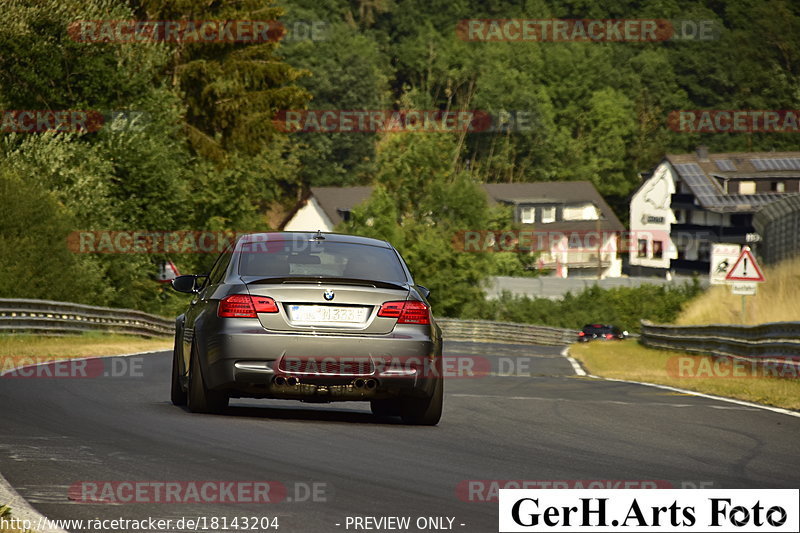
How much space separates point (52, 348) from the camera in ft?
84.3

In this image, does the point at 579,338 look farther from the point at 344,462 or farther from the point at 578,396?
the point at 344,462

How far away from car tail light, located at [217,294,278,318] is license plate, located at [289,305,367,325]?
0.17 metres

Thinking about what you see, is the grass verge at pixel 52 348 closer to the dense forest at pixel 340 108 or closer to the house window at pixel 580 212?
the dense forest at pixel 340 108

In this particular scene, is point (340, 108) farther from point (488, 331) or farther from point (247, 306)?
point (247, 306)

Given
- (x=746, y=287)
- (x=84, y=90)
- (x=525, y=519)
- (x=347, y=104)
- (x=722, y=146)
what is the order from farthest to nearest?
(x=722, y=146) → (x=347, y=104) → (x=84, y=90) → (x=746, y=287) → (x=525, y=519)

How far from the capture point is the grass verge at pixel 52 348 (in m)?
22.2

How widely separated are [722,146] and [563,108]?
784 inches

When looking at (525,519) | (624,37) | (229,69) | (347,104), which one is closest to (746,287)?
(525,519)

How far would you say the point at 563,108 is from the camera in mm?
153500

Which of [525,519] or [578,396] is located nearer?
[525,519]

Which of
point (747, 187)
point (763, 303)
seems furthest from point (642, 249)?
point (763, 303)

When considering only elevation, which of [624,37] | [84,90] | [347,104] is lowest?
[84,90]
